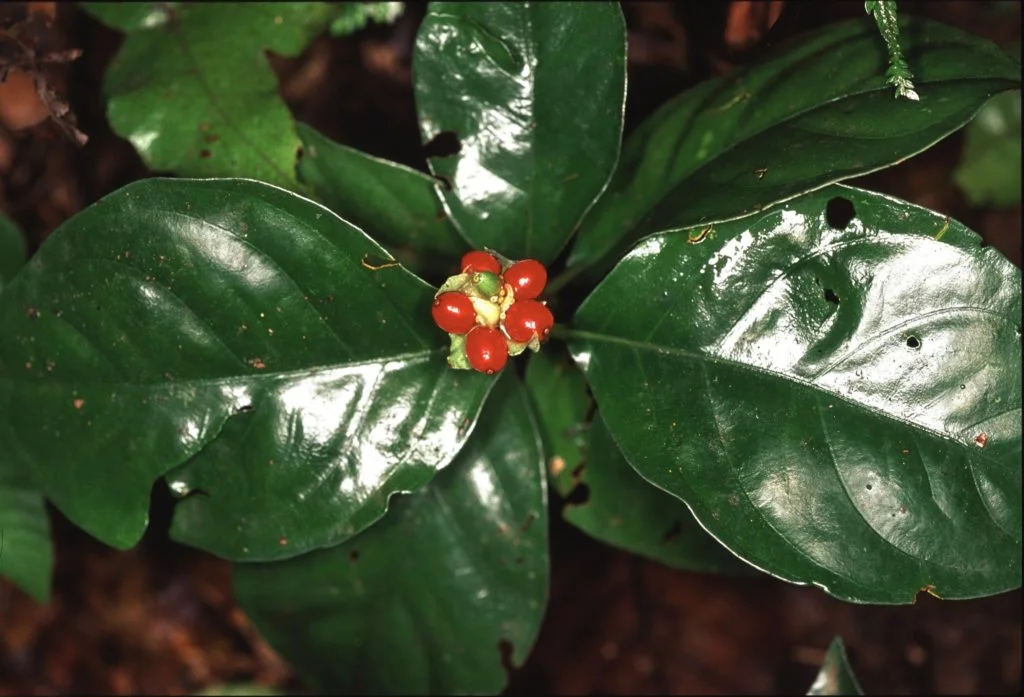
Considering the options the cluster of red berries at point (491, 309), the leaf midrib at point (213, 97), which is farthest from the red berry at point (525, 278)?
the leaf midrib at point (213, 97)

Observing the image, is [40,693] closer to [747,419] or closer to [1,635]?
[1,635]

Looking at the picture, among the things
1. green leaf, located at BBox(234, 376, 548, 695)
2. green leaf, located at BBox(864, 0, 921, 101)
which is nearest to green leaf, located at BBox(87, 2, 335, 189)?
green leaf, located at BBox(234, 376, 548, 695)

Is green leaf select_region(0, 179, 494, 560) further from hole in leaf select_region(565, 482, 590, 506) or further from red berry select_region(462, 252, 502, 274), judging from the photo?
hole in leaf select_region(565, 482, 590, 506)

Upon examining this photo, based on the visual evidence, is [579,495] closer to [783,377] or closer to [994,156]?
[783,377]

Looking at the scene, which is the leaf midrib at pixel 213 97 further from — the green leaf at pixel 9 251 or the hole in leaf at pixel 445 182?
the green leaf at pixel 9 251

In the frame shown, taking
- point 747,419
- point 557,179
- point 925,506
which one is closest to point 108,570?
point 557,179

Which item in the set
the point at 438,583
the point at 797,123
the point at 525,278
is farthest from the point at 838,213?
the point at 438,583
